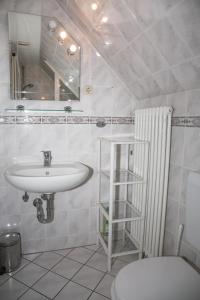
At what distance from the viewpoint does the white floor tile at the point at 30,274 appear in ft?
5.32

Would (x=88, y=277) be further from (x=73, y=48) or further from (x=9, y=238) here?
(x=73, y=48)

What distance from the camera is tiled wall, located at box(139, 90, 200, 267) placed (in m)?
1.32

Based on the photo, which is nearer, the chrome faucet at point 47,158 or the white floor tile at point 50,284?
the white floor tile at point 50,284

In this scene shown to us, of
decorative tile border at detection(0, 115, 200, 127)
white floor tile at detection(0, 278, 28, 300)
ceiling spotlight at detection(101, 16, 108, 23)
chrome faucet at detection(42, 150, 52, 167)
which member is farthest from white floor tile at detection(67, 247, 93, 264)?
ceiling spotlight at detection(101, 16, 108, 23)

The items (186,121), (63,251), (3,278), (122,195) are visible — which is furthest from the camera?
(122,195)

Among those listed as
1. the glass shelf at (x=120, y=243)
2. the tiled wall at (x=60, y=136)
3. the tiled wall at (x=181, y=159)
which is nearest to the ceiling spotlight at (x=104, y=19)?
the tiled wall at (x=60, y=136)

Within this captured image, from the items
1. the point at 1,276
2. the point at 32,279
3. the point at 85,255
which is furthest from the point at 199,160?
the point at 1,276

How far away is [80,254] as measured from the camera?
1948mm

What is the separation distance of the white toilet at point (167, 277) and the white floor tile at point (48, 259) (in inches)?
36.7

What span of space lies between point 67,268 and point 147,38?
174 centimetres

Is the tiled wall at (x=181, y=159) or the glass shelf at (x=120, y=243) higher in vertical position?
the tiled wall at (x=181, y=159)

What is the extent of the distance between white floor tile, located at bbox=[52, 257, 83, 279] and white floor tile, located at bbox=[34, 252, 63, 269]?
0.16 ft

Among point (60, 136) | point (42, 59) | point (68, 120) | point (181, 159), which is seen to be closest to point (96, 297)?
point (181, 159)

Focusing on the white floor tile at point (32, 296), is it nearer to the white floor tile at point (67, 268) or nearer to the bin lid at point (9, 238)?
the white floor tile at point (67, 268)
